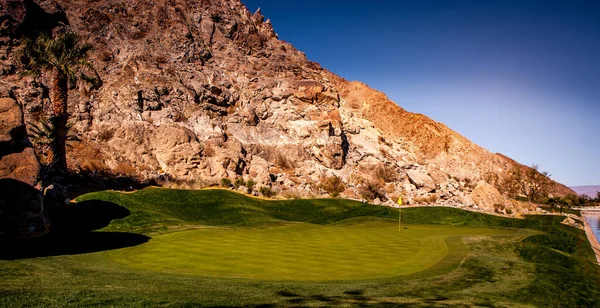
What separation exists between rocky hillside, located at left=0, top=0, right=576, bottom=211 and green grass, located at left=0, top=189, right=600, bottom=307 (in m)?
22.8

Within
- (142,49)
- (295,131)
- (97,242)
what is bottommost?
(97,242)

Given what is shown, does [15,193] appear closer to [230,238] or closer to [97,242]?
[97,242]

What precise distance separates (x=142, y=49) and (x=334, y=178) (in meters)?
30.3

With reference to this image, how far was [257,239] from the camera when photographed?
1806 centimetres

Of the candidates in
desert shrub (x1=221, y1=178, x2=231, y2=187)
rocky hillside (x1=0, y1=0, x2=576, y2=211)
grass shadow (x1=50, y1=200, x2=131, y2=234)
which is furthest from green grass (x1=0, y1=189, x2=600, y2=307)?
rocky hillside (x1=0, y1=0, x2=576, y2=211)

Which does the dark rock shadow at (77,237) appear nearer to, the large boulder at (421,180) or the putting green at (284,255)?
the putting green at (284,255)

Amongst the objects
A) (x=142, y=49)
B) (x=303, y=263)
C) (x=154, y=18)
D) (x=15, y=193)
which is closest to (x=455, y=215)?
(x=303, y=263)

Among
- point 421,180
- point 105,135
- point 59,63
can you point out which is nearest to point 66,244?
point 59,63

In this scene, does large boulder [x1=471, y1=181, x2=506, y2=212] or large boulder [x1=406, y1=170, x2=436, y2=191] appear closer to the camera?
large boulder [x1=471, y1=181, x2=506, y2=212]

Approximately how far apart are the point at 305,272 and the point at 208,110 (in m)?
43.7

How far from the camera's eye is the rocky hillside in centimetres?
4394

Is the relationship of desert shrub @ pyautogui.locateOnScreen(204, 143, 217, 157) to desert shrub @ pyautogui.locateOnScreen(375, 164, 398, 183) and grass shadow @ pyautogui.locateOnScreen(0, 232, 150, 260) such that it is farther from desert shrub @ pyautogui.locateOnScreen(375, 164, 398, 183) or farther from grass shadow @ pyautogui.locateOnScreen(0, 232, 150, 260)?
grass shadow @ pyautogui.locateOnScreen(0, 232, 150, 260)

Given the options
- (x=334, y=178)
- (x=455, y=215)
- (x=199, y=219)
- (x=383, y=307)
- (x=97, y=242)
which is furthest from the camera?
(x=334, y=178)

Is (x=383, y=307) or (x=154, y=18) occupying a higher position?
(x=154, y=18)
